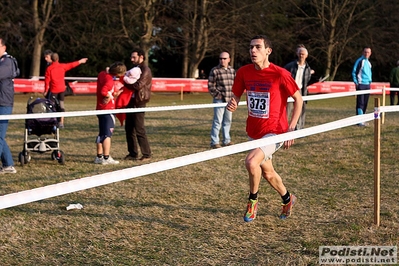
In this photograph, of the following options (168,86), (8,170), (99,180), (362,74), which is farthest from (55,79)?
(168,86)

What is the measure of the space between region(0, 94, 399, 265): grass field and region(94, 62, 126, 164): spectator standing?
1.09 feet

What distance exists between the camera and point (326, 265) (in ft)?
15.8

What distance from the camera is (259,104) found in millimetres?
6172

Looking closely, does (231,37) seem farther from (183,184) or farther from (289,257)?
(289,257)

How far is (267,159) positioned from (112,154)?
5.81 meters

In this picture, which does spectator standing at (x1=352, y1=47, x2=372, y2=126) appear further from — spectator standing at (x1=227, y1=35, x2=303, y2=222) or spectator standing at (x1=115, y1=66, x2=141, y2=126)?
spectator standing at (x1=227, y1=35, x2=303, y2=222)

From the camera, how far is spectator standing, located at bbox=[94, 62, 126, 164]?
1028 cm

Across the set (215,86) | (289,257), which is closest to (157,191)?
(289,257)

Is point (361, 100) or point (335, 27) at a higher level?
point (335, 27)

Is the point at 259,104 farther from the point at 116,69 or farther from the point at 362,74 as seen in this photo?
the point at 362,74

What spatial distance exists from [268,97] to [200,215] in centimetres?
155

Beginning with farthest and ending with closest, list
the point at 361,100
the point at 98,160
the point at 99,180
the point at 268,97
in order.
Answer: the point at 361,100 < the point at 98,160 < the point at 268,97 < the point at 99,180

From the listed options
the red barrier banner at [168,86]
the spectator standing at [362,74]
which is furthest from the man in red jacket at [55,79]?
the red barrier banner at [168,86]

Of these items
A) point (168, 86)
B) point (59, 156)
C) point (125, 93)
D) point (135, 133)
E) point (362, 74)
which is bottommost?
point (59, 156)
